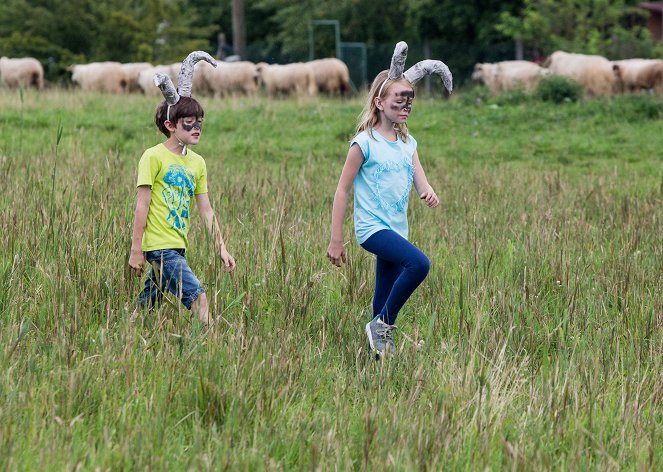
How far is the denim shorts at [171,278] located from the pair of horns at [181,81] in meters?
0.70

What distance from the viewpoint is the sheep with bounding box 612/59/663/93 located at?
25312 millimetres

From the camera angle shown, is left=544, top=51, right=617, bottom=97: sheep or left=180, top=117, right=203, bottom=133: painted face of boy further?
left=544, top=51, right=617, bottom=97: sheep

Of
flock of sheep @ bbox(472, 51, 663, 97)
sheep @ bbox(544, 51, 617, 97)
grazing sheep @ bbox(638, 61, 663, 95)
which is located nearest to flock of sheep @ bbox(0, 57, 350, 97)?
flock of sheep @ bbox(472, 51, 663, 97)

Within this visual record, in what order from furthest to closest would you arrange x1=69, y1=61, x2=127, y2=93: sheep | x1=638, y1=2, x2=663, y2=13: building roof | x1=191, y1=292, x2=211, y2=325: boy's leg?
x1=638, y1=2, x2=663, y2=13: building roof
x1=69, y1=61, x2=127, y2=93: sheep
x1=191, y1=292, x2=211, y2=325: boy's leg

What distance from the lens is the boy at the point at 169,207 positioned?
5.04 m

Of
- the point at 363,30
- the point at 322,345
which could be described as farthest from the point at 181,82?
the point at 363,30

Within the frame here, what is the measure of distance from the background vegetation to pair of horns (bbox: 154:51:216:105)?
26238mm

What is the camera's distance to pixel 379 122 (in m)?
5.35

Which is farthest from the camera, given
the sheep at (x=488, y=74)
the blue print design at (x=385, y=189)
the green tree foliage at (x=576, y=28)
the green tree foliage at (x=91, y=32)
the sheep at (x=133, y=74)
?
the green tree foliage at (x=91, y=32)

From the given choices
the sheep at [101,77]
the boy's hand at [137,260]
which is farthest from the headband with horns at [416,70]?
the sheep at [101,77]

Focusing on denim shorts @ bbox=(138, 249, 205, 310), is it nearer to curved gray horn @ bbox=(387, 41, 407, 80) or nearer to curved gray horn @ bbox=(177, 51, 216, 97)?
curved gray horn @ bbox=(177, 51, 216, 97)

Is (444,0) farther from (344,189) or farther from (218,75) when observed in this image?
(344,189)

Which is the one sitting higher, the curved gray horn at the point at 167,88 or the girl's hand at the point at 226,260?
the curved gray horn at the point at 167,88

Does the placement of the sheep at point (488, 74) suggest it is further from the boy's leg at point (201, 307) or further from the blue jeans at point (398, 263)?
the boy's leg at point (201, 307)
